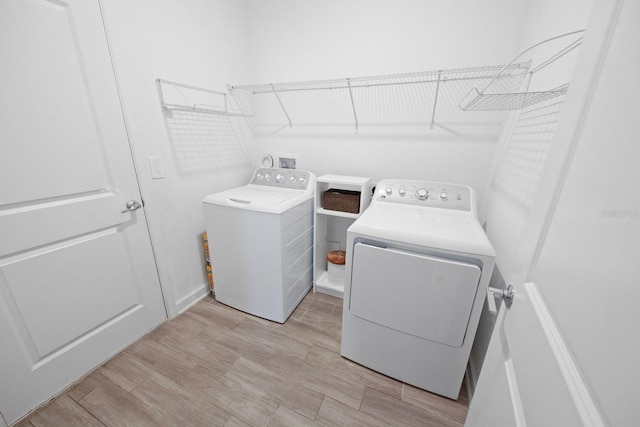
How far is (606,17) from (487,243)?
0.87 meters

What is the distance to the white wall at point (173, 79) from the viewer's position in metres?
1.45

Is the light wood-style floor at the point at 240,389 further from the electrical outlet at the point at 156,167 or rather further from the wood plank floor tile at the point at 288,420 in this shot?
the electrical outlet at the point at 156,167

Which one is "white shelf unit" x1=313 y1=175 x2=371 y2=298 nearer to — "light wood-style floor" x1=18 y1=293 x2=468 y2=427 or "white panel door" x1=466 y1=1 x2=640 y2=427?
"light wood-style floor" x1=18 y1=293 x2=468 y2=427

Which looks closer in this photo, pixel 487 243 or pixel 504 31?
pixel 487 243

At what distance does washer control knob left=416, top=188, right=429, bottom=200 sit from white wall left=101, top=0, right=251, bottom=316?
1690 millimetres

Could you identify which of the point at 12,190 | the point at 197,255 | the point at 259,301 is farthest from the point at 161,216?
the point at 259,301

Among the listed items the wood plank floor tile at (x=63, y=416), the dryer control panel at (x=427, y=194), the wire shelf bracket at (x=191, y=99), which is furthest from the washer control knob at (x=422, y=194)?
the wood plank floor tile at (x=63, y=416)

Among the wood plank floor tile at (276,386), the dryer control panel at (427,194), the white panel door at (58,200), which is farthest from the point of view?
the dryer control panel at (427,194)

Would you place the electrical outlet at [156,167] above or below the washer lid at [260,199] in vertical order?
above

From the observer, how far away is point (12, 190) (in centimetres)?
109

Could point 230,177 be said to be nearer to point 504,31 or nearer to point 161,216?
point 161,216

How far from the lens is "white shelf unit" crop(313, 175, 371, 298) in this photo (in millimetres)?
1959

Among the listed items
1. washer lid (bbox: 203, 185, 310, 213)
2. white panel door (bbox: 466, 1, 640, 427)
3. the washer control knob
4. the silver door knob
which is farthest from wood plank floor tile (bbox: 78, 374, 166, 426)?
the washer control knob

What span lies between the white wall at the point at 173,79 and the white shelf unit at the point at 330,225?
94 centimetres
